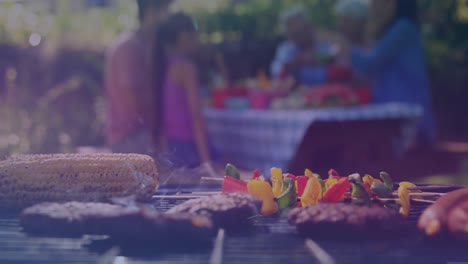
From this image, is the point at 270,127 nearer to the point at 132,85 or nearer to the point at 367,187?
the point at 132,85

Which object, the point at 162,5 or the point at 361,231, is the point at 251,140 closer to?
the point at 162,5

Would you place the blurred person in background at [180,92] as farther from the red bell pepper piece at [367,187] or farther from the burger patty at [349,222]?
the burger patty at [349,222]

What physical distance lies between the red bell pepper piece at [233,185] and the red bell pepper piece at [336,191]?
246 millimetres

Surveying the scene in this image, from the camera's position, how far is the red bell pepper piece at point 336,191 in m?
2.16

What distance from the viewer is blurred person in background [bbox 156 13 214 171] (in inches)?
189

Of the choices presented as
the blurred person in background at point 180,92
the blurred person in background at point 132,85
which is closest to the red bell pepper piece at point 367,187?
the blurred person in background at point 132,85

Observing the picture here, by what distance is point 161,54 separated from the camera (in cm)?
477

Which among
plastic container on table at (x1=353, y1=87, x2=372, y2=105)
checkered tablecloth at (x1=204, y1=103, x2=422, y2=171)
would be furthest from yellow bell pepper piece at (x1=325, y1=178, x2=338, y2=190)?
plastic container on table at (x1=353, y1=87, x2=372, y2=105)

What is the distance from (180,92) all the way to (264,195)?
113 inches

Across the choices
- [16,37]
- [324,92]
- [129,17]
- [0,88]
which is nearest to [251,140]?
[324,92]

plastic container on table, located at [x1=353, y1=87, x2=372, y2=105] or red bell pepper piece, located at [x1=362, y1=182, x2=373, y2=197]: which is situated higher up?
plastic container on table, located at [x1=353, y1=87, x2=372, y2=105]

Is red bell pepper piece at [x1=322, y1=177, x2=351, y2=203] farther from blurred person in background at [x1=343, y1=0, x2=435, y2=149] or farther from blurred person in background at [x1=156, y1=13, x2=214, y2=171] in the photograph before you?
blurred person in background at [x1=343, y1=0, x2=435, y2=149]

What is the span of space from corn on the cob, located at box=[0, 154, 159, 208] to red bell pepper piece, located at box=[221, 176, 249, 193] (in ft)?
0.94

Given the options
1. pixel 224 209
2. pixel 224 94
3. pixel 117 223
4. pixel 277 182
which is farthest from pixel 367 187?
pixel 224 94
